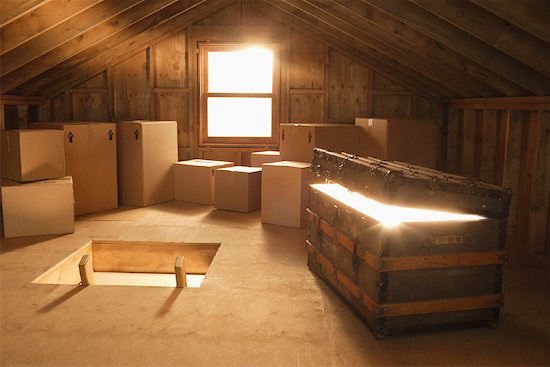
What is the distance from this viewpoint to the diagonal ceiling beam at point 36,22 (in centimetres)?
365

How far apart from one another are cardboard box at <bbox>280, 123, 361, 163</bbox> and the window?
113 centimetres

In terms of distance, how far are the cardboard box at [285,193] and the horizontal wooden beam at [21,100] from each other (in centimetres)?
262

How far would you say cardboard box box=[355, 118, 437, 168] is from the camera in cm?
490

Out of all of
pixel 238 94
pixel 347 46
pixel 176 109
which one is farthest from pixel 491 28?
pixel 176 109

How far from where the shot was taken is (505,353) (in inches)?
93.3

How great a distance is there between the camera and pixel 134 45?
19.1 feet

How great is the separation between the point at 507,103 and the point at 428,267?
233 centimetres

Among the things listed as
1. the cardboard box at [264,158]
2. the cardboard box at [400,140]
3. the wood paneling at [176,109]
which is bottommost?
the cardboard box at [264,158]

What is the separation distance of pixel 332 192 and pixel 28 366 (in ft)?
6.33

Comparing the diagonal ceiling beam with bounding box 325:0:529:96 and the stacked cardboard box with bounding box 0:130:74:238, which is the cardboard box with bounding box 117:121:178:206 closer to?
the stacked cardboard box with bounding box 0:130:74:238

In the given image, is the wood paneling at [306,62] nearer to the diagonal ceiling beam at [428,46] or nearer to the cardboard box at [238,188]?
the cardboard box at [238,188]

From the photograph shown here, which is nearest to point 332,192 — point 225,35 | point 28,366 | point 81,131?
point 28,366

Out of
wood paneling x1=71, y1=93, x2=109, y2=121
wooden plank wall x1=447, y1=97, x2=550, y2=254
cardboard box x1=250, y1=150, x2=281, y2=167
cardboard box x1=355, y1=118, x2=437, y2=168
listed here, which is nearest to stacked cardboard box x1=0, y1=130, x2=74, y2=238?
wood paneling x1=71, y1=93, x2=109, y2=121

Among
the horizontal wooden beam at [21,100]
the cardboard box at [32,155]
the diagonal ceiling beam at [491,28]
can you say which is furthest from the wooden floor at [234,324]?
the horizontal wooden beam at [21,100]
